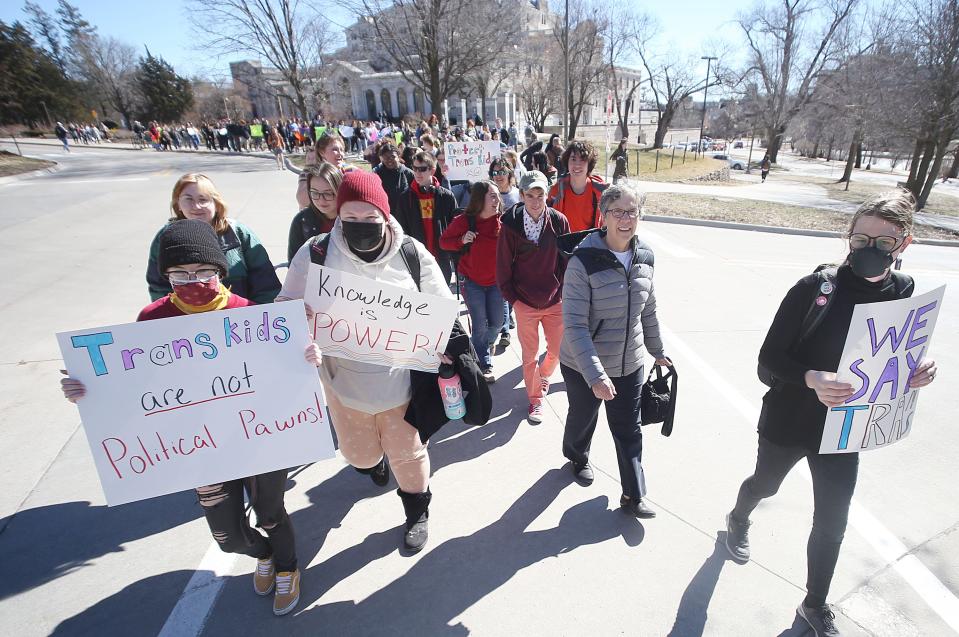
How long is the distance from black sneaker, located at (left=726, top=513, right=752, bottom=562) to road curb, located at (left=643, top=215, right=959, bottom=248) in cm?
1019

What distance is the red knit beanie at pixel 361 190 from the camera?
213cm

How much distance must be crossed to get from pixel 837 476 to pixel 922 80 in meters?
19.7

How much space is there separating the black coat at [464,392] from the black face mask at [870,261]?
1.68m

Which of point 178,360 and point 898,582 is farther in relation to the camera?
point 898,582

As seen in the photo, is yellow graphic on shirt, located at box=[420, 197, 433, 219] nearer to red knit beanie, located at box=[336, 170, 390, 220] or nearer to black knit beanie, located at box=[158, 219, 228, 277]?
red knit beanie, located at box=[336, 170, 390, 220]

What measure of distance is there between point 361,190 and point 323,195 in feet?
5.38

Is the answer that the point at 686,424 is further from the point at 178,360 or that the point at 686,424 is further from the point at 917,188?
the point at 917,188

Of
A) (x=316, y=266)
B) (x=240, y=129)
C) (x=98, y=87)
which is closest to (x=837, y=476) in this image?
(x=316, y=266)

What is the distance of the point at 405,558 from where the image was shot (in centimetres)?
264

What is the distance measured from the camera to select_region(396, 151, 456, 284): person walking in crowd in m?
4.92

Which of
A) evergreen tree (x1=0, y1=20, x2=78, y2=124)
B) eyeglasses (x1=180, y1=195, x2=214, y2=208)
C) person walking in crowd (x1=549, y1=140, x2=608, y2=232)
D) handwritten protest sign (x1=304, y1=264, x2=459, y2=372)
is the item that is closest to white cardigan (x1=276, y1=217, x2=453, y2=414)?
handwritten protest sign (x1=304, y1=264, x2=459, y2=372)

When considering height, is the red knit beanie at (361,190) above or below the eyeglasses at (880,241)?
above

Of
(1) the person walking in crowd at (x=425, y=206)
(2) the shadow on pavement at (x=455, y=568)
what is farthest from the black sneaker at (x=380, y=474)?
(1) the person walking in crowd at (x=425, y=206)

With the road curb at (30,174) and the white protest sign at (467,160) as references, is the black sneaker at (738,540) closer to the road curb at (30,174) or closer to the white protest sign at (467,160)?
the white protest sign at (467,160)
